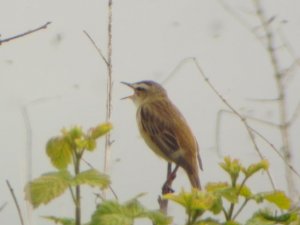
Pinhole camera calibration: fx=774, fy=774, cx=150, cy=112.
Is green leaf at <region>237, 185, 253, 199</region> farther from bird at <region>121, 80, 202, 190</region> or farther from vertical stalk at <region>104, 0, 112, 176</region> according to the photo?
bird at <region>121, 80, 202, 190</region>

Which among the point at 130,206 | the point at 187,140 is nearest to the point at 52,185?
the point at 130,206

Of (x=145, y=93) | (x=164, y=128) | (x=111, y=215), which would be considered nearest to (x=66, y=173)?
(x=111, y=215)

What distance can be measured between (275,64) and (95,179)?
2543 millimetres

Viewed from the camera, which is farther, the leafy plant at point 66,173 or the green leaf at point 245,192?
the green leaf at point 245,192

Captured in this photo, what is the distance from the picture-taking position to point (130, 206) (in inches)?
73.4

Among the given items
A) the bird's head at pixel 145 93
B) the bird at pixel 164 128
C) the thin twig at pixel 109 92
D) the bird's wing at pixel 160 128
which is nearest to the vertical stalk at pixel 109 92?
the thin twig at pixel 109 92

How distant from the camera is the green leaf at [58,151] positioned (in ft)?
6.05

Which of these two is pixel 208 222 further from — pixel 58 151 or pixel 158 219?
pixel 58 151

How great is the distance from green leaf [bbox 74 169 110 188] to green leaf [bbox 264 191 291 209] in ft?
1.44

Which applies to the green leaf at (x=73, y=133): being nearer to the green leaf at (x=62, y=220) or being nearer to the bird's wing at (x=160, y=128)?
the green leaf at (x=62, y=220)

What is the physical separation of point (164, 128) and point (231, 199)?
5029mm

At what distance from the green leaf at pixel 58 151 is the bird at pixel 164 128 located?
4.24 m

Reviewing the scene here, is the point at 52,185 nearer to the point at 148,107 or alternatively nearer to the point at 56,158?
the point at 56,158

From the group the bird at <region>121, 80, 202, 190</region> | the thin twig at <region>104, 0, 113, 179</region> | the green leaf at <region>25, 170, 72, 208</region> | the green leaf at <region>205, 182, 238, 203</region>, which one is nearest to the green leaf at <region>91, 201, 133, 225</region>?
the green leaf at <region>25, 170, 72, 208</region>
